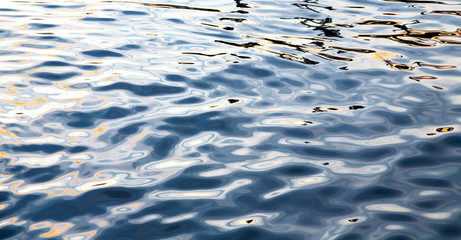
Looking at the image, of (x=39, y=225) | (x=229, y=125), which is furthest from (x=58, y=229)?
(x=229, y=125)

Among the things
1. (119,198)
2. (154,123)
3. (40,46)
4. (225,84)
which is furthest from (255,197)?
(40,46)

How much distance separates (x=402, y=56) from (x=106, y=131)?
10.4 ft

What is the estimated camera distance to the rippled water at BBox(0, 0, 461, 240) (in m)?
2.86

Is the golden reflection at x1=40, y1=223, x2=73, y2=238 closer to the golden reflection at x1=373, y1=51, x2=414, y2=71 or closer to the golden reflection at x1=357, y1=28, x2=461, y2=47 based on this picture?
the golden reflection at x1=373, y1=51, x2=414, y2=71

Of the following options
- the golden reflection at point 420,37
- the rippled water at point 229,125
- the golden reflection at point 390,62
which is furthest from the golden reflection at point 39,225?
the golden reflection at point 420,37

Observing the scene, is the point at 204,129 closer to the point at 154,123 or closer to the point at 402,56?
the point at 154,123

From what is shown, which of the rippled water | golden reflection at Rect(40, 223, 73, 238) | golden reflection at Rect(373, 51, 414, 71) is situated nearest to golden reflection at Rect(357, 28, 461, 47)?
the rippled water

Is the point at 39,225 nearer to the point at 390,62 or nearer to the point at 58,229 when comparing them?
the point at 58,229

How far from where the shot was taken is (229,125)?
12.9 feet

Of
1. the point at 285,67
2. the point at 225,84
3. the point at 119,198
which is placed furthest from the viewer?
the point at 285,67

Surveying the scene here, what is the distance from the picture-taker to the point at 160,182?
321cm

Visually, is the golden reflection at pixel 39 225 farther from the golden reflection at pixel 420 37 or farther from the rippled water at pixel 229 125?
the golden reflection at pixel 420 37

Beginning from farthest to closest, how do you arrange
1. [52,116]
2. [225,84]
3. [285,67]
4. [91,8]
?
[91,8] < [285,67] < [225,84] < [52,116]

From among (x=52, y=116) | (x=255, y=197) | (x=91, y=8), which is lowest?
(x=255, y=197)
